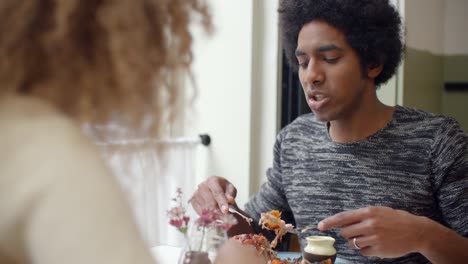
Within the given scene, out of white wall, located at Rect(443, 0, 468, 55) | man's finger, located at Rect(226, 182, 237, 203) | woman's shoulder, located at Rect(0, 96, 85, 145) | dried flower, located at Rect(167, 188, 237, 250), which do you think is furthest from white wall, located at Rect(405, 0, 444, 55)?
woman's shoulder, located at Rect(0, 96, 85, 145)

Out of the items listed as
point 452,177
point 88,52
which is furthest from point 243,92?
point 88,52

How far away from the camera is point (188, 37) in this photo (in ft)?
1.85

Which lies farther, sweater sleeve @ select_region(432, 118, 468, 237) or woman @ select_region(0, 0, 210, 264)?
sweater sleeve @ select_region(432, 118, 468, 237)

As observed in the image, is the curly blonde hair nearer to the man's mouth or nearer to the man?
the man

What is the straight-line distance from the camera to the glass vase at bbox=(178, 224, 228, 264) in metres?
0.84

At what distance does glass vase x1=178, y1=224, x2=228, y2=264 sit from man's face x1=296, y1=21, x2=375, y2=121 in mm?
698

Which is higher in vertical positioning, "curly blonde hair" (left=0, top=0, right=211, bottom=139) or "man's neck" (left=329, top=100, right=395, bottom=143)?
"curly blonde hair" (left=0, top=0, right=211, bottom=139)

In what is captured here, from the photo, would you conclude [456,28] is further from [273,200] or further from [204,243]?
[204,243]

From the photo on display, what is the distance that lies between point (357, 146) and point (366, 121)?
0.08 meters

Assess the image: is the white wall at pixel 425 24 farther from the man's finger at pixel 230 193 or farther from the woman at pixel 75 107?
the woman at pixel 75 107

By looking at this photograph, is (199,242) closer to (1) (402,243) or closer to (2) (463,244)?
(1) (402,243)

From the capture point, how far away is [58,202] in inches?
15.5

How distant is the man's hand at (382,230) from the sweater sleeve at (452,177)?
0.17 m

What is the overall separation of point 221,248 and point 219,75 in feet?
4.80
